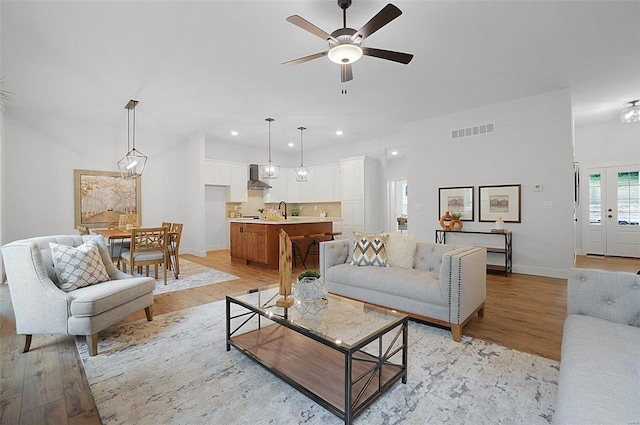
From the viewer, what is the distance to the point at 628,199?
21.3 ft

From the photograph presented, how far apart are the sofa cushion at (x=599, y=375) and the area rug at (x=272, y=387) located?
19.3 inches

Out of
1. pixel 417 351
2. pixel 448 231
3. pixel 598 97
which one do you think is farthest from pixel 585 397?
pixel 598 97

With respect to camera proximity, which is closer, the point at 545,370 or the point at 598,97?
the point at 545,370

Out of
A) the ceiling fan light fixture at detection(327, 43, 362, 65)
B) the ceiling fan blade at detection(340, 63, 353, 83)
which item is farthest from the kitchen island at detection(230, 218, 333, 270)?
the ceiling fan light fixture at detection(327, 43, 362, 65)

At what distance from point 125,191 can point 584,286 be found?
303 inches

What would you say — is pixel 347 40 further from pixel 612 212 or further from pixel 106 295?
pixel 612 212

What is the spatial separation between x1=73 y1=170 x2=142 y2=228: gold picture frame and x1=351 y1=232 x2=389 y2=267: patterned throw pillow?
4.96 metres

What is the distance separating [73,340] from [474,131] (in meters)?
6.55

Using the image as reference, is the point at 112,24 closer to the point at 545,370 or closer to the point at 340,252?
the point at 340,252

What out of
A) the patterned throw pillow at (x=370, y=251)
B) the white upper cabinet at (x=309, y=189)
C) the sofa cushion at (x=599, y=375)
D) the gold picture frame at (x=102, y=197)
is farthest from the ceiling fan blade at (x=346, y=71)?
the white upper cabinet at (x=309, y=189)

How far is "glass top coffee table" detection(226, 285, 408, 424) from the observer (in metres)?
1.65

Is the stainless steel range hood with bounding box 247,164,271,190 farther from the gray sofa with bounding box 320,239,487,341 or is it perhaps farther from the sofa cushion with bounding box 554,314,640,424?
the sofa cushion with bounding box 554,314,640,424

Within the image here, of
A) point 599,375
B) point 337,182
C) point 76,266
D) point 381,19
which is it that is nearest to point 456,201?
point 337,182

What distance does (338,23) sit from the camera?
3016 mm
